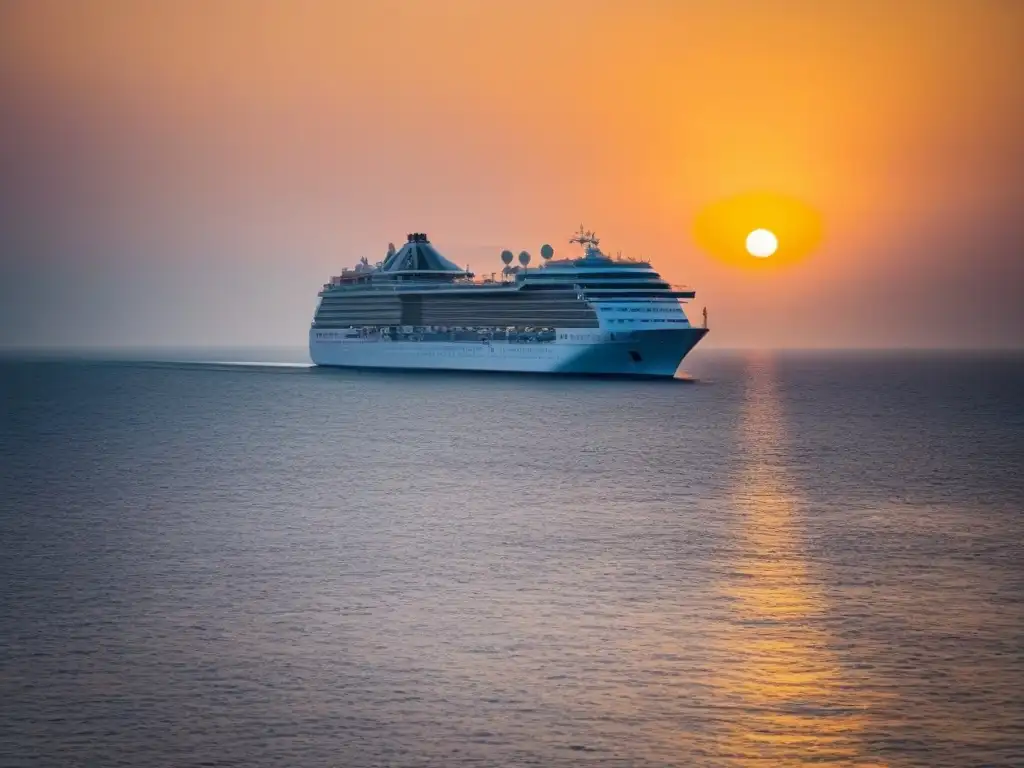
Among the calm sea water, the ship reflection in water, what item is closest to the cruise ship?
the calm sea water

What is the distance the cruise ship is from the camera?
420ft

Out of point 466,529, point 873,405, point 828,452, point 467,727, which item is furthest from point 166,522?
point 873,405

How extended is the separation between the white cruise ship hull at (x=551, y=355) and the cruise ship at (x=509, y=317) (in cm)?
15

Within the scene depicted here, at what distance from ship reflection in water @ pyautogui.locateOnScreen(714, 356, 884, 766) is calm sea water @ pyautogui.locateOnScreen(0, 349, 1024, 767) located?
0.26 feet

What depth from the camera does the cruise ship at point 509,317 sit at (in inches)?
5044

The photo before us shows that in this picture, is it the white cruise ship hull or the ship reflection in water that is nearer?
the ship reflection in water

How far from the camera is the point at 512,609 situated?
29.4m

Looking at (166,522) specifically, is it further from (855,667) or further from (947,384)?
(947,384)

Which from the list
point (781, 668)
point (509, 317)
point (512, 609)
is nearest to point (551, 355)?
point (509, 317)

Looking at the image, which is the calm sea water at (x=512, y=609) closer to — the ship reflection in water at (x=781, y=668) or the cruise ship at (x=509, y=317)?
the ship reflection in water at (x=781, y=668)

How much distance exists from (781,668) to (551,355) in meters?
112

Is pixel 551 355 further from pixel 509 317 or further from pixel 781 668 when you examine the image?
pixel 781 668

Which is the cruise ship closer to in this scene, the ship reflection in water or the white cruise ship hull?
the white cruise ship hull

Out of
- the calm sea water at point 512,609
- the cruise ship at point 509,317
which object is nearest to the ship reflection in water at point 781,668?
the calm sea water at point 512,609
